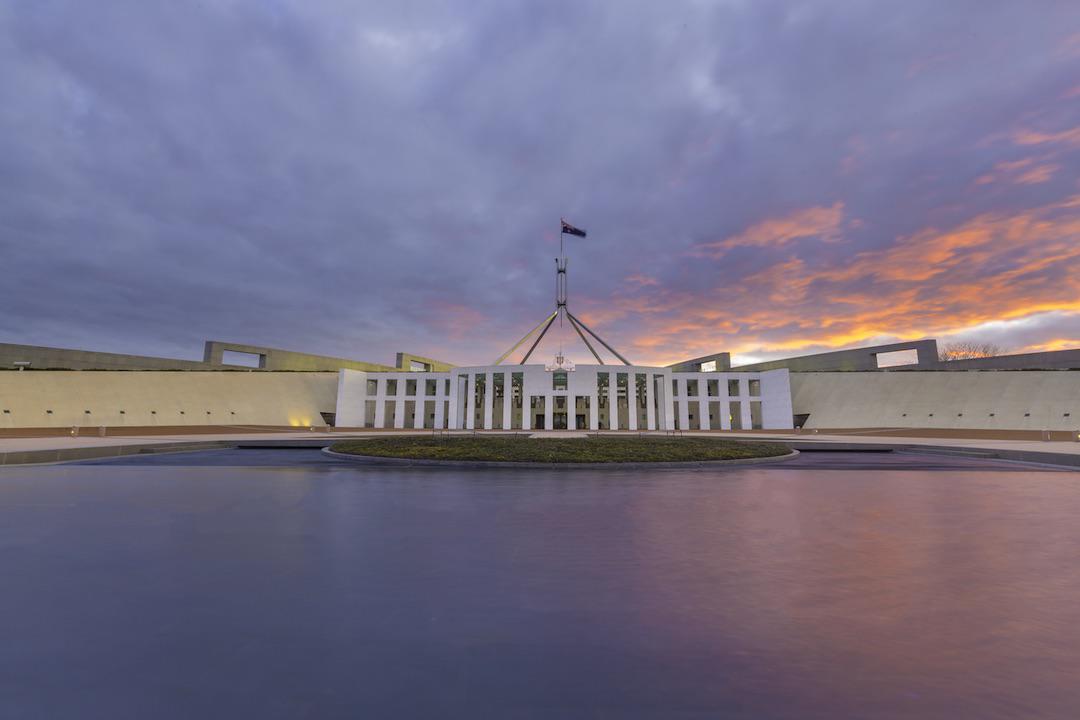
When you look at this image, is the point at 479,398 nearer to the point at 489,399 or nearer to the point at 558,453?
the point at 489,399

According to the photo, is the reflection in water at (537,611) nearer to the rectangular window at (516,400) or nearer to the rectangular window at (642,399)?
the rectangular window at (516,400)

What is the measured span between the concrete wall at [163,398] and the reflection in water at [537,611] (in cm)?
4573

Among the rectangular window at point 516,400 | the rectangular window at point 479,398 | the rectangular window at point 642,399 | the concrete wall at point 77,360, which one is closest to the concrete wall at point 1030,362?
the rectangular window at point 642,399

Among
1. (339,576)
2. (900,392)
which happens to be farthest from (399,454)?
(900,392)

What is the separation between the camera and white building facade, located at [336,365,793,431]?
51.2 metres

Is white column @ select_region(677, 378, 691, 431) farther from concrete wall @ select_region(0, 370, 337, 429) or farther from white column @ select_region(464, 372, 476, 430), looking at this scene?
concrete wall @ select_region(0, 370, 337, 429)

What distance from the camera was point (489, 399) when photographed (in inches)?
2188

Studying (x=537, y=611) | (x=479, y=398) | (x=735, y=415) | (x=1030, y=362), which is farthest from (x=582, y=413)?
(x=537, y=611)

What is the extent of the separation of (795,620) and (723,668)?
133cm

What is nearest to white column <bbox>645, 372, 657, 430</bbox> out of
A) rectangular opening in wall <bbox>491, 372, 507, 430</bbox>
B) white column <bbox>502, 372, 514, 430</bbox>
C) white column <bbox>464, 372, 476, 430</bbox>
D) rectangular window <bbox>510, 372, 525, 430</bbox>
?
rectangular window <bbox>510, 372, 525, 430</bbox>

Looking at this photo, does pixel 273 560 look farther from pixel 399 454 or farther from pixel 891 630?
pixel 399 454

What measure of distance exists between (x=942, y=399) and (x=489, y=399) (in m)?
48.4

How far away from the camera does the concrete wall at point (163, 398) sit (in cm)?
4084

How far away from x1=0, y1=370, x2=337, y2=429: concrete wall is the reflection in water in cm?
4573
